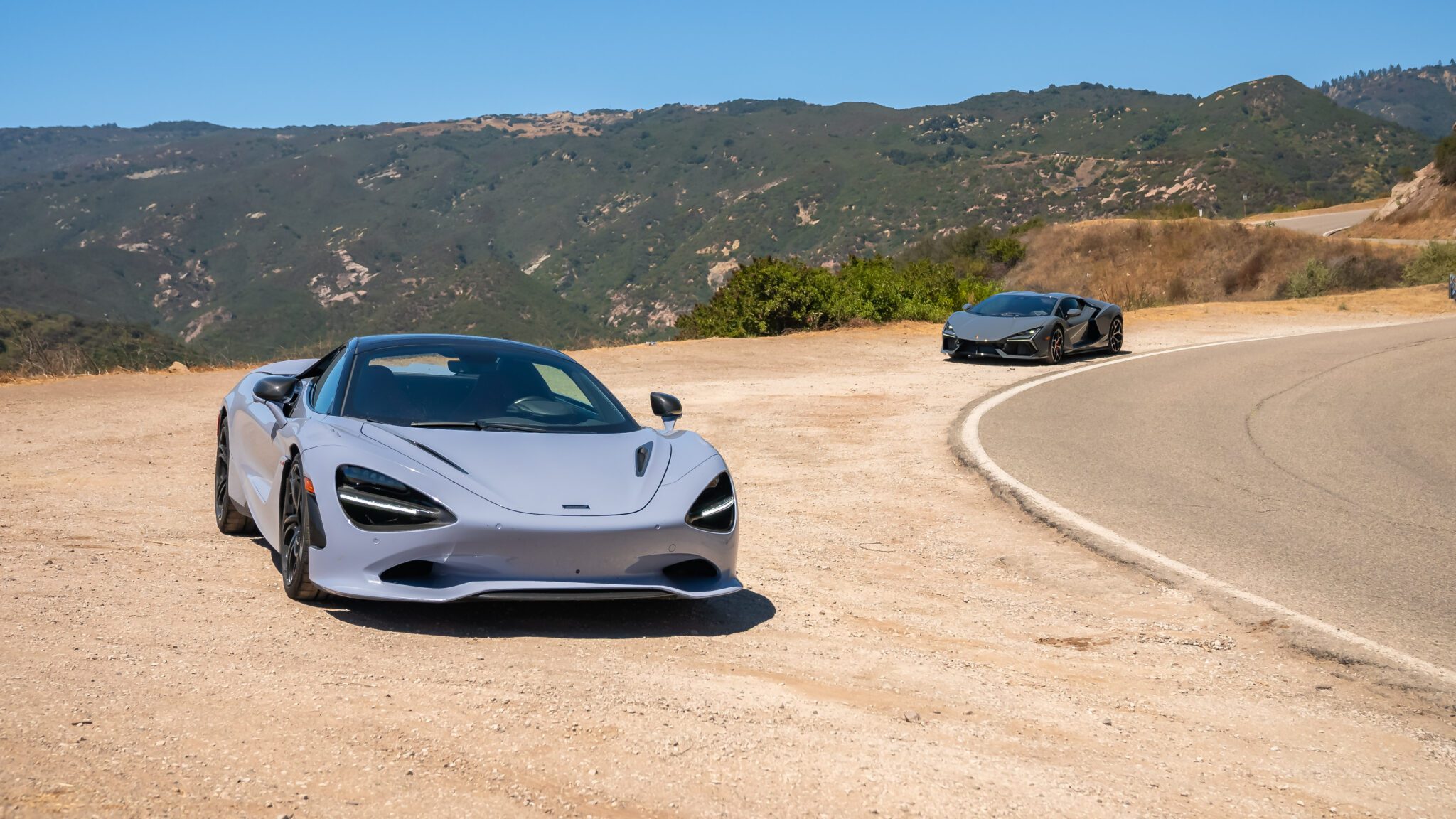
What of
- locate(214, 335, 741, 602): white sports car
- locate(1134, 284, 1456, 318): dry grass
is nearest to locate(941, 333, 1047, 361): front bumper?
locate(1134, 284, 1456, 318): dry grass

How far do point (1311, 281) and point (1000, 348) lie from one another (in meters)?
23.3

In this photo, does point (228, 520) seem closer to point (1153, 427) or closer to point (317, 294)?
point (1153, 427)

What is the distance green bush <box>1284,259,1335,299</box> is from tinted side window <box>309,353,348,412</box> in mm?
37685

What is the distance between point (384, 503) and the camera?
5301mm

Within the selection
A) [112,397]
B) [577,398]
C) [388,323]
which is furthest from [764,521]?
[388,323]

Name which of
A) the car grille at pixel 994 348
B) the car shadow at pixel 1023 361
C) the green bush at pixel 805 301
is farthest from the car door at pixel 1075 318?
the green bush at pixel 805 301

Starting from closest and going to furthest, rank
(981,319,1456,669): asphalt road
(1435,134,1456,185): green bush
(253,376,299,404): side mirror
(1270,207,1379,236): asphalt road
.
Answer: (253,376,299,404): side mirror < (981,319,1456,669): asphalt road < (1435,134,1456,185): green bush < (1270,207,1379,236): asphalt road

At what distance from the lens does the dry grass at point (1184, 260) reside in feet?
136

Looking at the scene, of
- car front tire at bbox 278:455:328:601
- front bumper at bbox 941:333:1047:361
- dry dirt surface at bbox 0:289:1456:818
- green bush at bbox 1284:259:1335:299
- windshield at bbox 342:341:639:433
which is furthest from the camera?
green bush at bbox 1284:259:1335:299

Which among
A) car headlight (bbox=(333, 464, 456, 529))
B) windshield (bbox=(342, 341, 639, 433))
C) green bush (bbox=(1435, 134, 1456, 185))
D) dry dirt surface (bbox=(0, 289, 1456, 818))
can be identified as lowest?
dry dirt surface (bbox=(0, 289, 1456, 818))

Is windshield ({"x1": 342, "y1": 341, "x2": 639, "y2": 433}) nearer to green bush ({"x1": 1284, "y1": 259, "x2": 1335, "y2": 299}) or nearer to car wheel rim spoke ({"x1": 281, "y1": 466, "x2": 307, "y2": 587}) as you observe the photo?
car wheel rim spoke ({"x1": 281, "y1": 466, "x2": 307, "y2": 587})

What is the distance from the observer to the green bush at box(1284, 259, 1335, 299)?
39344 millimetres

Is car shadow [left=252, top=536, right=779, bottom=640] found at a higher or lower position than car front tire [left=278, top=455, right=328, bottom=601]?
lower

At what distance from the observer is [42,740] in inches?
150
